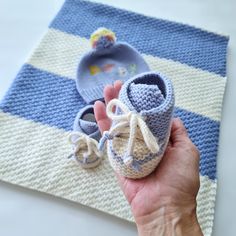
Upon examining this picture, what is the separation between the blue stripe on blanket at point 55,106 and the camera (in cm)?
101

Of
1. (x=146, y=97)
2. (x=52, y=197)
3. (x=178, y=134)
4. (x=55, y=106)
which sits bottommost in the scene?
(x=52, y=197)

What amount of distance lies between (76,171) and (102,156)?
0.25 feet

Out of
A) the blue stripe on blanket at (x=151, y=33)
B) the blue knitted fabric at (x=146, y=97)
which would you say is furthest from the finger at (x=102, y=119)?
the blue stripe on blanket at (x=151, y=33)

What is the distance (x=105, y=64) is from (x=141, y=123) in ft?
1.67

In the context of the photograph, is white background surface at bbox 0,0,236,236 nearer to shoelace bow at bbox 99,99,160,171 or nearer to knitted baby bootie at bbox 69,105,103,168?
knitted baby bootie at bbox 69,105,103,168

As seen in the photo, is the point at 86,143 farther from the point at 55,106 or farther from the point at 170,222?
the point at 170,222

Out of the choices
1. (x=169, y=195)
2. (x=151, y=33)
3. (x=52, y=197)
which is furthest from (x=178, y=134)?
(x=151, y=33)

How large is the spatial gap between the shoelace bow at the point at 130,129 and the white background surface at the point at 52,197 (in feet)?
0.84

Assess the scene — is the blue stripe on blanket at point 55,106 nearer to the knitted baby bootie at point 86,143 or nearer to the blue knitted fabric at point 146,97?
the knitted baby bootie at point 86,143

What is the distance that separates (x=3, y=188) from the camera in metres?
0.91

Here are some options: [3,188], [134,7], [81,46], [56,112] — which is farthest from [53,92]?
[134,7]

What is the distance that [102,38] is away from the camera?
42.2 inches

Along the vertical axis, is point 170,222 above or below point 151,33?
below

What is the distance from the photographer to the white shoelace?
2.95 ft
